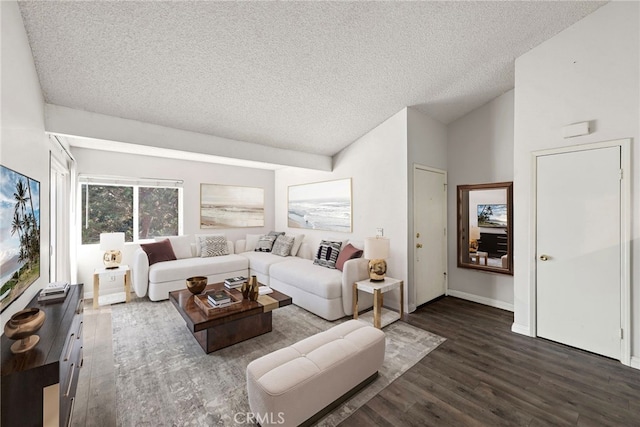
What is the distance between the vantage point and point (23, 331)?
4.69 feet

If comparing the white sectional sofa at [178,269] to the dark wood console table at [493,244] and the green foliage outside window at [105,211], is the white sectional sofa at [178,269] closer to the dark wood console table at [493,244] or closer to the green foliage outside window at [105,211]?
the green foliage outside window at [105,211]

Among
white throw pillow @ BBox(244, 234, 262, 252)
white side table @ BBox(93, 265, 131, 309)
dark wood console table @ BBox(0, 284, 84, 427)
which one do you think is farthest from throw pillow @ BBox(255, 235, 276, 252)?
dark wood console table @ BBox(0, 284, 84, 427)

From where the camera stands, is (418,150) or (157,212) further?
(157,212)

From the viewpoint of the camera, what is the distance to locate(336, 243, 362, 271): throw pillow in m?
3.72

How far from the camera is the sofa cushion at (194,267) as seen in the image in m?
3.98

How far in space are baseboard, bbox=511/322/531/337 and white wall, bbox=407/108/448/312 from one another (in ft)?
3.69

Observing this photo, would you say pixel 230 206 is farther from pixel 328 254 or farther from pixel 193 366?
pixel 193 366

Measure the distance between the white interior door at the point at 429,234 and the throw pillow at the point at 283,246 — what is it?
91.8 inches

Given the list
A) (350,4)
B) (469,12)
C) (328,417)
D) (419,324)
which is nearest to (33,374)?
(328,417)

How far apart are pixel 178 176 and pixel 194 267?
6.06ft

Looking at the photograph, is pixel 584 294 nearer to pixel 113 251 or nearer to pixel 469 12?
pixel 469 12

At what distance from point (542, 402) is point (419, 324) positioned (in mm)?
1384

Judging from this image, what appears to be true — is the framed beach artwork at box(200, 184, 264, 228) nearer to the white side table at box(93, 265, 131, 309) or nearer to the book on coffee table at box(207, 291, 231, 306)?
the white side table at box(93, 265, 131, 309)

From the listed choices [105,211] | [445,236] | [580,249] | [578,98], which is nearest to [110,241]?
[105,211]
